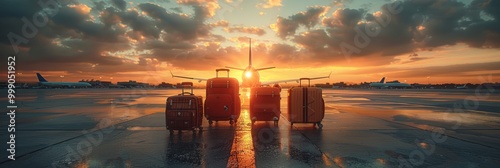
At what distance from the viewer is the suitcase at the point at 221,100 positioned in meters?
12.1

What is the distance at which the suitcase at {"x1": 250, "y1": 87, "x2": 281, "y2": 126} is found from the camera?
12.5 meters

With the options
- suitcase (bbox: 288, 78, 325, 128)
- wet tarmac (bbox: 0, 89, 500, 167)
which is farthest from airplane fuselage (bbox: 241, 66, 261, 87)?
wet tarmac (bbox: 0, 89, 500, 167)

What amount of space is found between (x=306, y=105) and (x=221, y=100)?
386 centimetres

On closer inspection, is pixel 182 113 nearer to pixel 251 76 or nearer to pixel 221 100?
pixel 221 100

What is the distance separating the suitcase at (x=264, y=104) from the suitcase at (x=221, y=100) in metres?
0.86

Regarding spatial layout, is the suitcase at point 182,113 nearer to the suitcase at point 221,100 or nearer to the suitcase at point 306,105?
the suitcase at point 221,100

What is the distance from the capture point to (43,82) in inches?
4493

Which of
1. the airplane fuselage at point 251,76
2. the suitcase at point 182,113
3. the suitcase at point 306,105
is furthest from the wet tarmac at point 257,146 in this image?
the airplane fuselage at point 251,76

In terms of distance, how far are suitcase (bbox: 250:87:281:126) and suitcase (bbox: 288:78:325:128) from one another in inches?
28.3

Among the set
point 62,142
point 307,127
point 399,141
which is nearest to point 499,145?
point 399,141

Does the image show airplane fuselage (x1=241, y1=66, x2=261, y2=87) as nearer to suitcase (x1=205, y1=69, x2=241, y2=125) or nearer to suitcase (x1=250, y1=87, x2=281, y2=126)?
suitcase (x1=250, y1=87, x2=281, y2=126)

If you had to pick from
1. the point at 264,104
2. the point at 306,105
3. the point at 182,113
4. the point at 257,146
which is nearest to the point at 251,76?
the point at 264,104

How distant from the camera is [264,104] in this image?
12602mm

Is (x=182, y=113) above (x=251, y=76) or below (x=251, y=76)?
below
